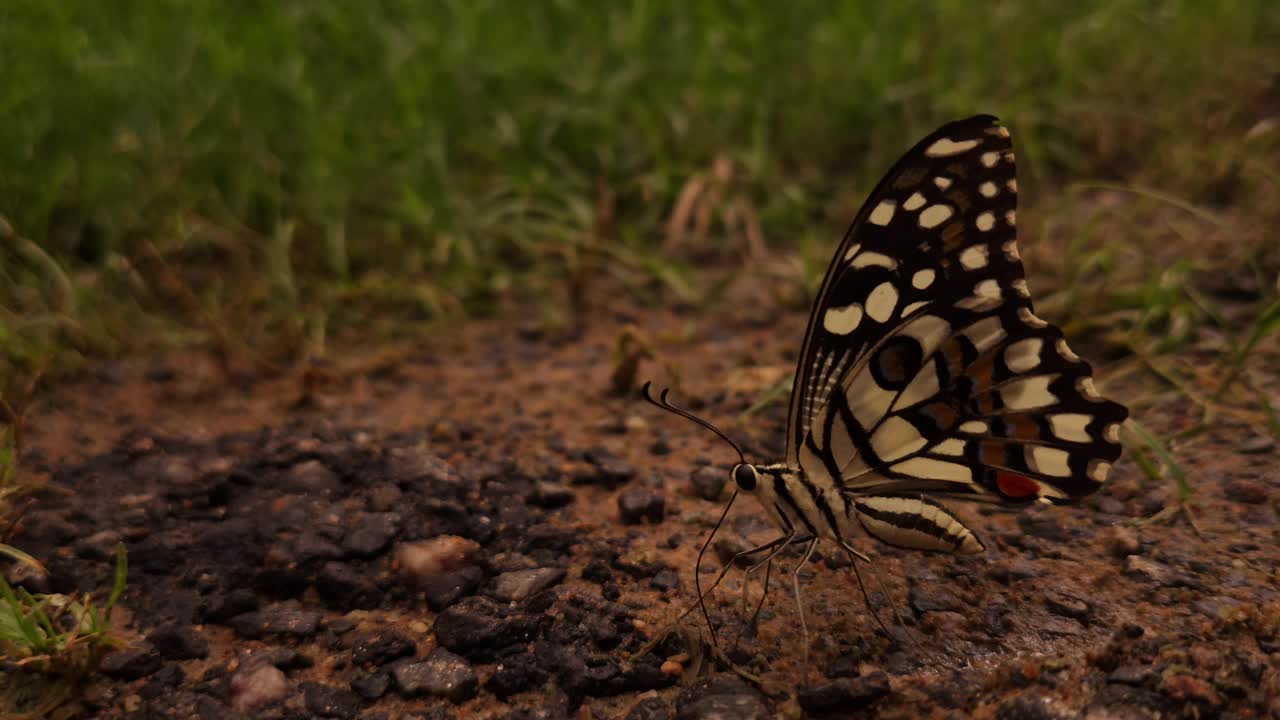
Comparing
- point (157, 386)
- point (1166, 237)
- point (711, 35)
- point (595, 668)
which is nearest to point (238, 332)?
point (157, 386)

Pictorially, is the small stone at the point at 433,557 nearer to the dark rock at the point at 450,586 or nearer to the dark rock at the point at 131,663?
the dark rock at the point at 450,586

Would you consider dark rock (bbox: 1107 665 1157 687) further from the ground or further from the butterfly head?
the butterfly head

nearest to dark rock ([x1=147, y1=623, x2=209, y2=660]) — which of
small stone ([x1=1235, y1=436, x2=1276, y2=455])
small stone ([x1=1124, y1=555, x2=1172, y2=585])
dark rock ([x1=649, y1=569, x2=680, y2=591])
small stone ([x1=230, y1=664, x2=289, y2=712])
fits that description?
small stone ([x1=230, y1=664, x2=289, y2=712])

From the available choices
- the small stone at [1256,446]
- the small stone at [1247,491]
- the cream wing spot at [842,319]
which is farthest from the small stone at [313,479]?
the small stone at [1256,446]

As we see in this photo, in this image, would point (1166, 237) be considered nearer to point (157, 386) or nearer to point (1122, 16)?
point (1122, 16)

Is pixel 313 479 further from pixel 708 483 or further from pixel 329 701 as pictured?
pixel 708 483

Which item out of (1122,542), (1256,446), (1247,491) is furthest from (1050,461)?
(1256,446)
